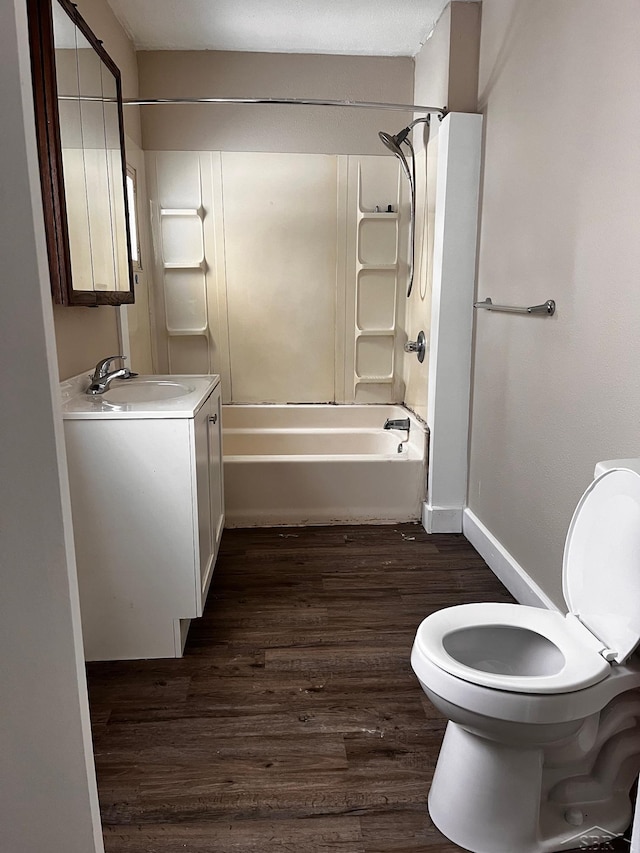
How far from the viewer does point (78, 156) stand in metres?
2.19

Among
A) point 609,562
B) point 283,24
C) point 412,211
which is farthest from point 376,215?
point 609,562

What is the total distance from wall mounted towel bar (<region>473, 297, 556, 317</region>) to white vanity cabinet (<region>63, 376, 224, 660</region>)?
1158mm

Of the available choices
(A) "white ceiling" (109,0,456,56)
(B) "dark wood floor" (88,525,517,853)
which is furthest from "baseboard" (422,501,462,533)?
(A) "white ceiling" (109,0,456,56)

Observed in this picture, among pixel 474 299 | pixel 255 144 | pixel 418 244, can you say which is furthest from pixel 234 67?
pixel 474 299

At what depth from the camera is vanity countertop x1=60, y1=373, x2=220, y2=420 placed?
1.92 m

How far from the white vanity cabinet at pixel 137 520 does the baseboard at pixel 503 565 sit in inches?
45.3

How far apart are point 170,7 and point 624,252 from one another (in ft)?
7.85

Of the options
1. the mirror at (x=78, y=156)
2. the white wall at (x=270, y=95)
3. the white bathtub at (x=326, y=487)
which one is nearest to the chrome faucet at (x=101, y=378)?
the mirror at (x=78, y=156)

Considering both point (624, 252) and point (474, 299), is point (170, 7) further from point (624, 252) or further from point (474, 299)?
point (624, 252)

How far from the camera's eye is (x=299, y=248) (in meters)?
3.75

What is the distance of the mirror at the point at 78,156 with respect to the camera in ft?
6.40

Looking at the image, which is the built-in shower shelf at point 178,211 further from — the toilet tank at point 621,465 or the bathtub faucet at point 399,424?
the toilet tank at point 621,465

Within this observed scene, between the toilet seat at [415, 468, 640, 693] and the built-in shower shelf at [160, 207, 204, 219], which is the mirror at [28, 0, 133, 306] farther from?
the toilet seat at [415, 468, 640, 693]

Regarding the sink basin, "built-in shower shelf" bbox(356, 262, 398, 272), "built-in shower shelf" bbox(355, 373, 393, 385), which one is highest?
"built-in shower shelf" bbox(356, 262, 398, 272)
